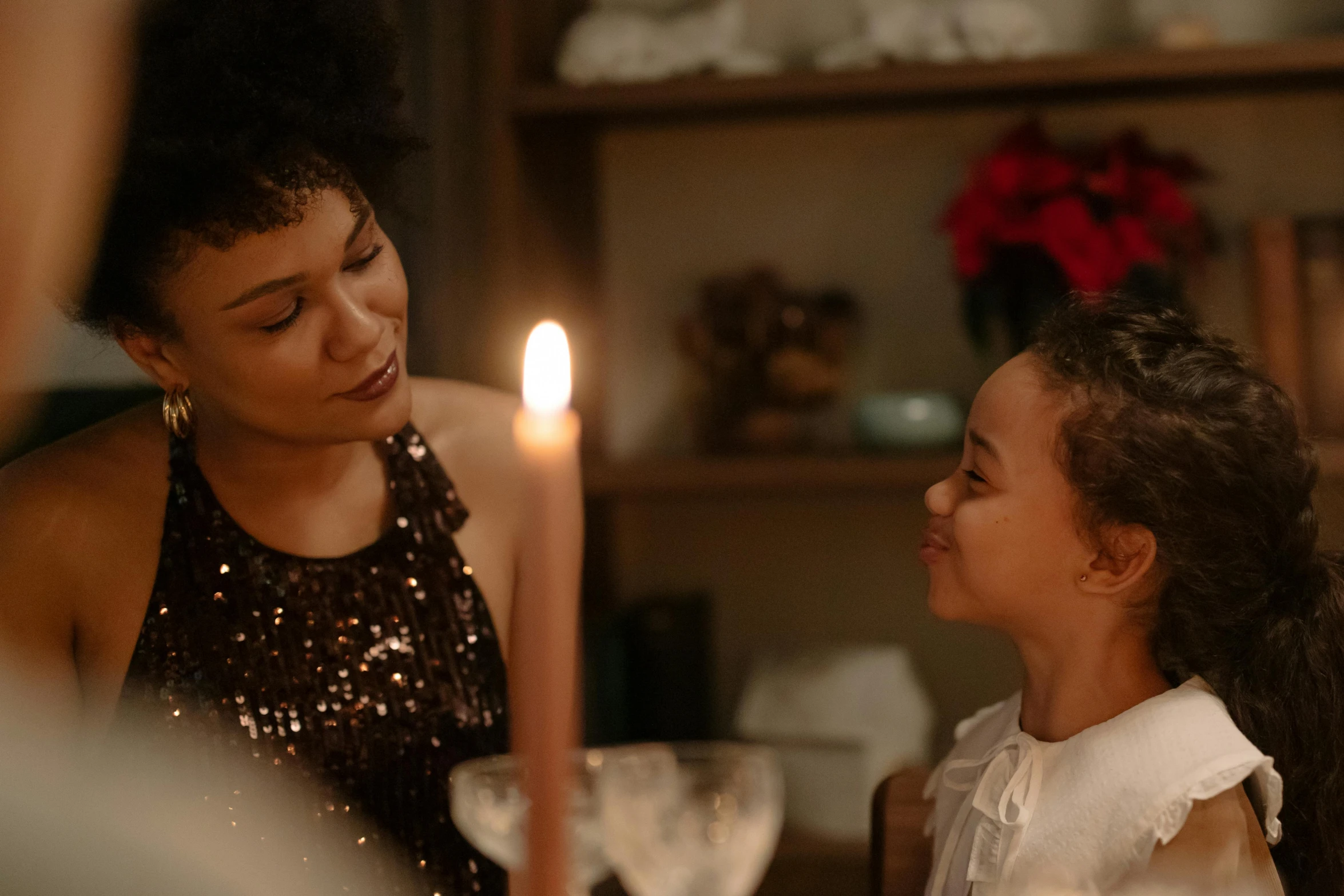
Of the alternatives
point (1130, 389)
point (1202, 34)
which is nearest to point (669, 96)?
point (1202, 34)

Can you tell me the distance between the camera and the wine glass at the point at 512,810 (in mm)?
591

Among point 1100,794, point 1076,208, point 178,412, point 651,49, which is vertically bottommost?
point 1100,794

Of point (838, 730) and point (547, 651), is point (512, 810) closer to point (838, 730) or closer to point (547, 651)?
point (547, 651)

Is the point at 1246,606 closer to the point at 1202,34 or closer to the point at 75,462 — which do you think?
the point at 75,462

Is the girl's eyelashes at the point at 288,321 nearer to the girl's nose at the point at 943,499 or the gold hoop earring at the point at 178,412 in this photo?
the gold hoop earring at the point at 178,412

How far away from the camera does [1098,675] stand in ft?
2.81

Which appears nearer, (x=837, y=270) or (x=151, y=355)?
(x=151, y=355)

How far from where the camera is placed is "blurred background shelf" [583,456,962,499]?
162 cm

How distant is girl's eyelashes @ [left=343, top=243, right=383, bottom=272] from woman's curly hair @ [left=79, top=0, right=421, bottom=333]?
40 millimetres

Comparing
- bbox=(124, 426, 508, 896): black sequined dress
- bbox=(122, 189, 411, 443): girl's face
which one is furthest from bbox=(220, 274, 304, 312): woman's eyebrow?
bbox=(124, 426, 508, 896): black sequined dress

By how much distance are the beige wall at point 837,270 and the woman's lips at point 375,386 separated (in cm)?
126

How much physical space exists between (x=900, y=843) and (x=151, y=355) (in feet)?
2.26

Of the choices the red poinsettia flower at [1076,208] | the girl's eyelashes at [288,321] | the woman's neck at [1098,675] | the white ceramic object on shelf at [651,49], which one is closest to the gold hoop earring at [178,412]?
the girl's eyelashes at [288,321]

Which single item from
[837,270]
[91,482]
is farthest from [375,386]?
[837,270]
